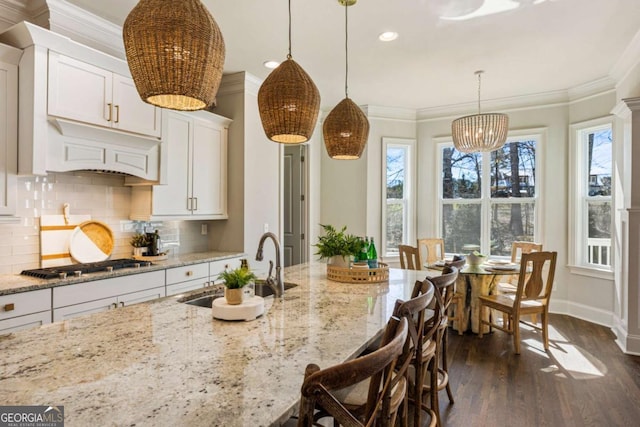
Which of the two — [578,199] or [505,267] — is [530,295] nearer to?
[505,267]

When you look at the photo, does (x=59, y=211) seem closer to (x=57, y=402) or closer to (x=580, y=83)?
(x=57, y=402)

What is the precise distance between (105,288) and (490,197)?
488 cm

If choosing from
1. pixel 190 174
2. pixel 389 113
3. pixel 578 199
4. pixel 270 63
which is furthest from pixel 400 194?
pixel 190 174

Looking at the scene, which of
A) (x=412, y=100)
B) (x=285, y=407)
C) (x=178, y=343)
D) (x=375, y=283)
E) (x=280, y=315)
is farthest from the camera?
(x=412, y=100)

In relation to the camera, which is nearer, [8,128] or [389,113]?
[8,128]

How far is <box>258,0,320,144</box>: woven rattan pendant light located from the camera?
183 cm

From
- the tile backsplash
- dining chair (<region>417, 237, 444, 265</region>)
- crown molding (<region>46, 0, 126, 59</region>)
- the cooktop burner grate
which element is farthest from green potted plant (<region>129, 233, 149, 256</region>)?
dining chair (<region>417, 237, 444, 265</region>)

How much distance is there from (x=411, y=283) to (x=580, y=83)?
3.81 metres

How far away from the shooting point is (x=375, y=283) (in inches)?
96.8

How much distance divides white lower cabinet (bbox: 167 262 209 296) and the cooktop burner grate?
25 centimetres

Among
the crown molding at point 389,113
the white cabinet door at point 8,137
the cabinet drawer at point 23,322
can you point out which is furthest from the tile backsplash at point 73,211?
the crown molding at point 389,113

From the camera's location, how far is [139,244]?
11.3ft

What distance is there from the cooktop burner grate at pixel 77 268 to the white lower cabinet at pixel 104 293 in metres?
0.12

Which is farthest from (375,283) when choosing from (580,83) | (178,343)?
(580,83)
